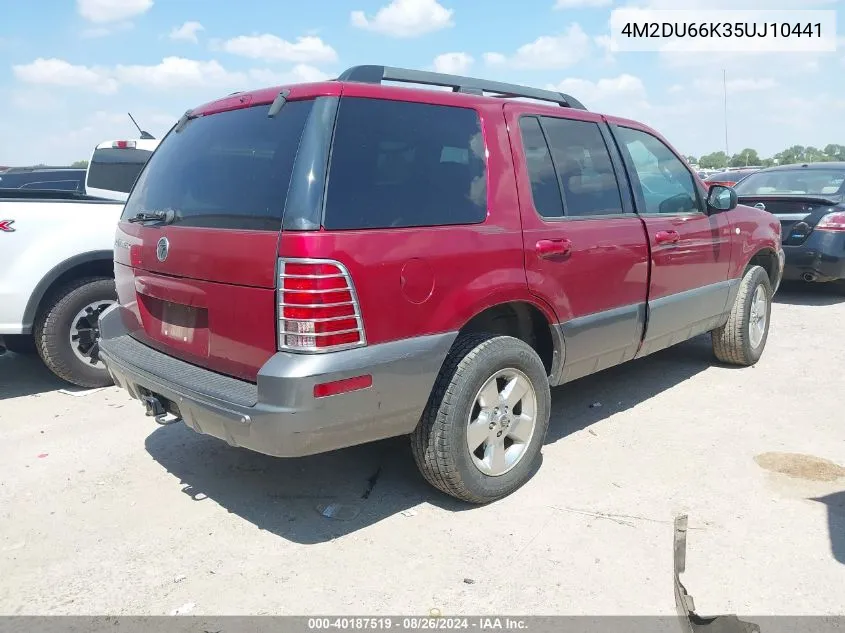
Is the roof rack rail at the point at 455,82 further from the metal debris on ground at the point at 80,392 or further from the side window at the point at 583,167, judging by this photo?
the metal debris on ground at the point at 80,392

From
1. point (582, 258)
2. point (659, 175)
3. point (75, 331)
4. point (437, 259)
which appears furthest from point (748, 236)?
point (75, 331)

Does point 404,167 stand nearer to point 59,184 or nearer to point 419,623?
point 419,623

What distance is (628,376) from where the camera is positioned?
5.58 metres

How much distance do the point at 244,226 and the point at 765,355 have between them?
495 centimetres

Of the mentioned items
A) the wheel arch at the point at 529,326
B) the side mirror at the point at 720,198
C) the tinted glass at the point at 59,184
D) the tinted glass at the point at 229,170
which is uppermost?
the tinted glass at the point at 59,184

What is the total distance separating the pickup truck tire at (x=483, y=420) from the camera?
3.14m

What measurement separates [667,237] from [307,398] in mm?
2755

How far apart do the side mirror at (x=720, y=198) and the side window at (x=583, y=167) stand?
3.73 ft

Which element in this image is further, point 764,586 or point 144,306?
point 144,306

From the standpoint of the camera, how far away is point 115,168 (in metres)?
7.86

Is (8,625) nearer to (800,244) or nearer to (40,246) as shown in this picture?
(40,246)

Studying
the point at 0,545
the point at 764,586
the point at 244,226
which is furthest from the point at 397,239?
Answer: the point at 0,545

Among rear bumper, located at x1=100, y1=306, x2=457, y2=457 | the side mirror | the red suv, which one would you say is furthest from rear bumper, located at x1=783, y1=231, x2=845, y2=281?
rear bumper, located at x1=100, y1=306, x2=457, y2=457

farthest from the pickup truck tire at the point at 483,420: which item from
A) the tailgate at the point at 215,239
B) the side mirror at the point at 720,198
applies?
the side mirror at the point at 720,198
